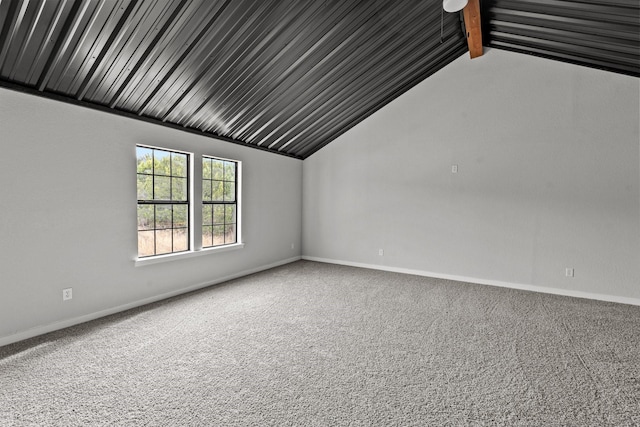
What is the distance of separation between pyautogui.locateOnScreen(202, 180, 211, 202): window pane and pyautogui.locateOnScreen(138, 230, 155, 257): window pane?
0.90m

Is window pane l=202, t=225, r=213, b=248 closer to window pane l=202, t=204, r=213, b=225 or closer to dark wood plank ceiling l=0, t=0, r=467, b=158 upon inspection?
window pane l=202, t=204, r=213, b=225

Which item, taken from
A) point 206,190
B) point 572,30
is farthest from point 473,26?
point 206,190

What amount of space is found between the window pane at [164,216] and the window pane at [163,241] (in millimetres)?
79

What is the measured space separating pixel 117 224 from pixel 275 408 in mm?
2679

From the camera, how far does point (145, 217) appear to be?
3.72 m

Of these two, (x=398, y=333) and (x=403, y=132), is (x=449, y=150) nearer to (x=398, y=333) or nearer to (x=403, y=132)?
(x=403, y=132)

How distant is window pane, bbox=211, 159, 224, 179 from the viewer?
465 centimetres

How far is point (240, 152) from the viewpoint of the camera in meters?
4.97

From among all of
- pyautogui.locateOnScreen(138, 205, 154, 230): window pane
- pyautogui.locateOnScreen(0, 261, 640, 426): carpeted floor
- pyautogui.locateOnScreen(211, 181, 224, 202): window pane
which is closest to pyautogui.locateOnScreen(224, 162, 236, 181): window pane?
pyautogui.locateOnScreen(211, 181, 224, 202): window pane

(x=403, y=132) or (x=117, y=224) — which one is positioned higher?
(x=403, y=132)

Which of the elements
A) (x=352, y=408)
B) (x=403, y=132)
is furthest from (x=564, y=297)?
(x=352, y=408)

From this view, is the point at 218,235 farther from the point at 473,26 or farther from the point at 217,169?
the point at 473,26

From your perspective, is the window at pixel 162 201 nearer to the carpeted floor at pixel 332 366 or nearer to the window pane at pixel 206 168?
the window pane at pixel 206 168

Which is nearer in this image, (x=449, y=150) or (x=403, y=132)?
(x=449, y=150)
